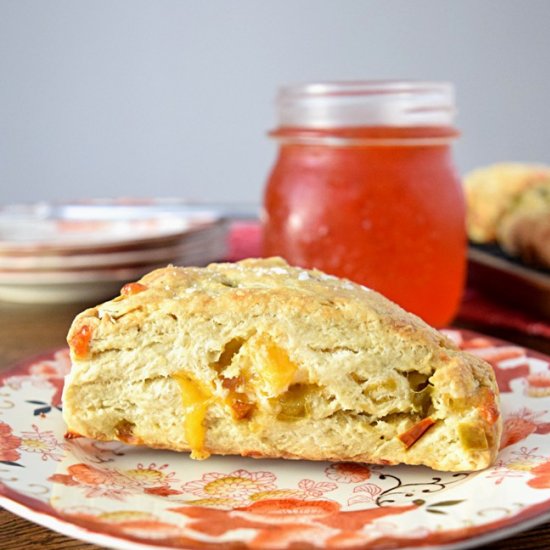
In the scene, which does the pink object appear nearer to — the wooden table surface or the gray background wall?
the wooden table surface

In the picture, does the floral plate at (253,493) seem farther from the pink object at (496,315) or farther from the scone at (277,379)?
the pink object at (496,315)

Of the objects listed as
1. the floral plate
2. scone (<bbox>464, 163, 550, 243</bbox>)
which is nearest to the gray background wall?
scone (<bbox>464, 163, 550, 243</bbox>)

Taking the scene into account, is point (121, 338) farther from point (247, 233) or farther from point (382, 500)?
point (247, 233)

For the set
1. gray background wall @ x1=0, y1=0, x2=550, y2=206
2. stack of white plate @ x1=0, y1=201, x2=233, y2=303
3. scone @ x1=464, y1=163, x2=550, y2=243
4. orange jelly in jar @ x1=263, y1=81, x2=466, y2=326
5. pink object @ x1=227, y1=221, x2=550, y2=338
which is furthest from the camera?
gray background wall @ x1=0, y1=0, x2=550, y2=206

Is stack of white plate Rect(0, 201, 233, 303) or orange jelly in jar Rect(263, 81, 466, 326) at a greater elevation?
orange jelly in jar Rect(263, 81, 466, 326)

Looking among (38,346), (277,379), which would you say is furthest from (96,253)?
(277,379)

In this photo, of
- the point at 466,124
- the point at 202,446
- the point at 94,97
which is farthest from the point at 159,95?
the point at 202,446

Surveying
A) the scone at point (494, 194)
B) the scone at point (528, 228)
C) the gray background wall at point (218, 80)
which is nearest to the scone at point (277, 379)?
the scone at point (528, 228)

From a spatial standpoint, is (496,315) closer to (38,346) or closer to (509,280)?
(509,280)
